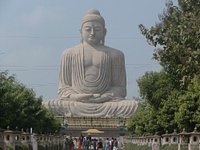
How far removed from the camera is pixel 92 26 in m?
55.1

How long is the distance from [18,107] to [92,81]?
2546 centimetres

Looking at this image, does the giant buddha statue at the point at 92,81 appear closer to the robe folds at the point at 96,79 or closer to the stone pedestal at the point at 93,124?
the robe folds at the point at 96,79

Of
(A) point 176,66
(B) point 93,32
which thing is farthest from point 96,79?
(A) point 176,66

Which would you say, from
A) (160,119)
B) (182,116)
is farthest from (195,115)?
(160,119)

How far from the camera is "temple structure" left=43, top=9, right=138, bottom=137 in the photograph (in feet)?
173

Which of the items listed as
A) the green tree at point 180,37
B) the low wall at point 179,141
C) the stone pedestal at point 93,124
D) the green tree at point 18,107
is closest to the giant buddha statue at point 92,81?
the stone pedestal at point 93,124

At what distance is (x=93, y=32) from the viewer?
5488cm

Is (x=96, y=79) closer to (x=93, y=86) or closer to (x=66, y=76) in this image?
(x=93, y=86)

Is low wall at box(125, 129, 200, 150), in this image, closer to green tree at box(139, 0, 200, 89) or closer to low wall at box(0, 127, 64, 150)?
green tree at box(139, 0, 200, 89)

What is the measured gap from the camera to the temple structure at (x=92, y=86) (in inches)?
2071

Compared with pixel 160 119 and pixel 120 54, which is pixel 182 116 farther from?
pixel 120 54

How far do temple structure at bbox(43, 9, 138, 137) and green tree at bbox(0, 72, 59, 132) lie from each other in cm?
1793

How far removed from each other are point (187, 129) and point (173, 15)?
444 cm

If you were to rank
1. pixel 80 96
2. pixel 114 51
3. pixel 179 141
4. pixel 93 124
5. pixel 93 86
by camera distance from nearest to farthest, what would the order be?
pixel 179 141, pixel 93 124, pixel 80 96, pixel 93 86, pixel 114 51
